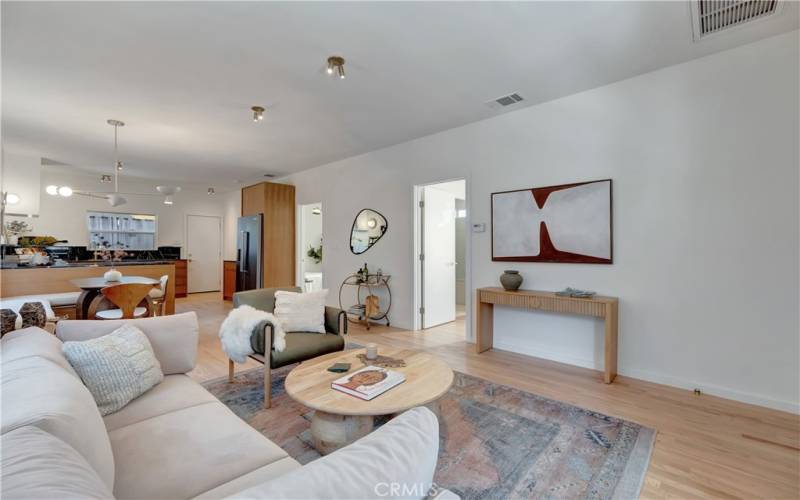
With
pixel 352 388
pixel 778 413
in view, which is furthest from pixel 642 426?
pixel 352 388

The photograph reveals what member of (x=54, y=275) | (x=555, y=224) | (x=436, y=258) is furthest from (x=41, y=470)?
(x=54, y=275)

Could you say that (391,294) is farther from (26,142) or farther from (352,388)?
(26,142)

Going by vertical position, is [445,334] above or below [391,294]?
below

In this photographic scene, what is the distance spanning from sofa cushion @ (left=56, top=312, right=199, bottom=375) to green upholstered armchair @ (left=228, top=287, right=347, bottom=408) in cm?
49

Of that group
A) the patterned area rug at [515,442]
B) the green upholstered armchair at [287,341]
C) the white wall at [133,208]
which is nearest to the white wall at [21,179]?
the white wall at [133,208]

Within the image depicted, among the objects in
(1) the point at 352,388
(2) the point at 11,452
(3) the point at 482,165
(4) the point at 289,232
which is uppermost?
(3) the point at 482,165

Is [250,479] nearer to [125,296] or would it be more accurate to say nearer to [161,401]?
[161,401]

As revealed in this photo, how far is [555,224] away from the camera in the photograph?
11.4 feet

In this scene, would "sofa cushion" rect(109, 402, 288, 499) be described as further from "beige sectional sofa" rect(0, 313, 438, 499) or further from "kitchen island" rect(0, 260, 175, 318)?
"kitchen island" rect(0, 260, 175, 318)

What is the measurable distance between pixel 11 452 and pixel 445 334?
417 centimetres

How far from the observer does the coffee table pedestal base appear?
6.11 feet

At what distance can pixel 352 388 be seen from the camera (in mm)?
1886

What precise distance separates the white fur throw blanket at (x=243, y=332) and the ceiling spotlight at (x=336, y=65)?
1.96 meters

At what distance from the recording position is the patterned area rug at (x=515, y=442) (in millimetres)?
1708
